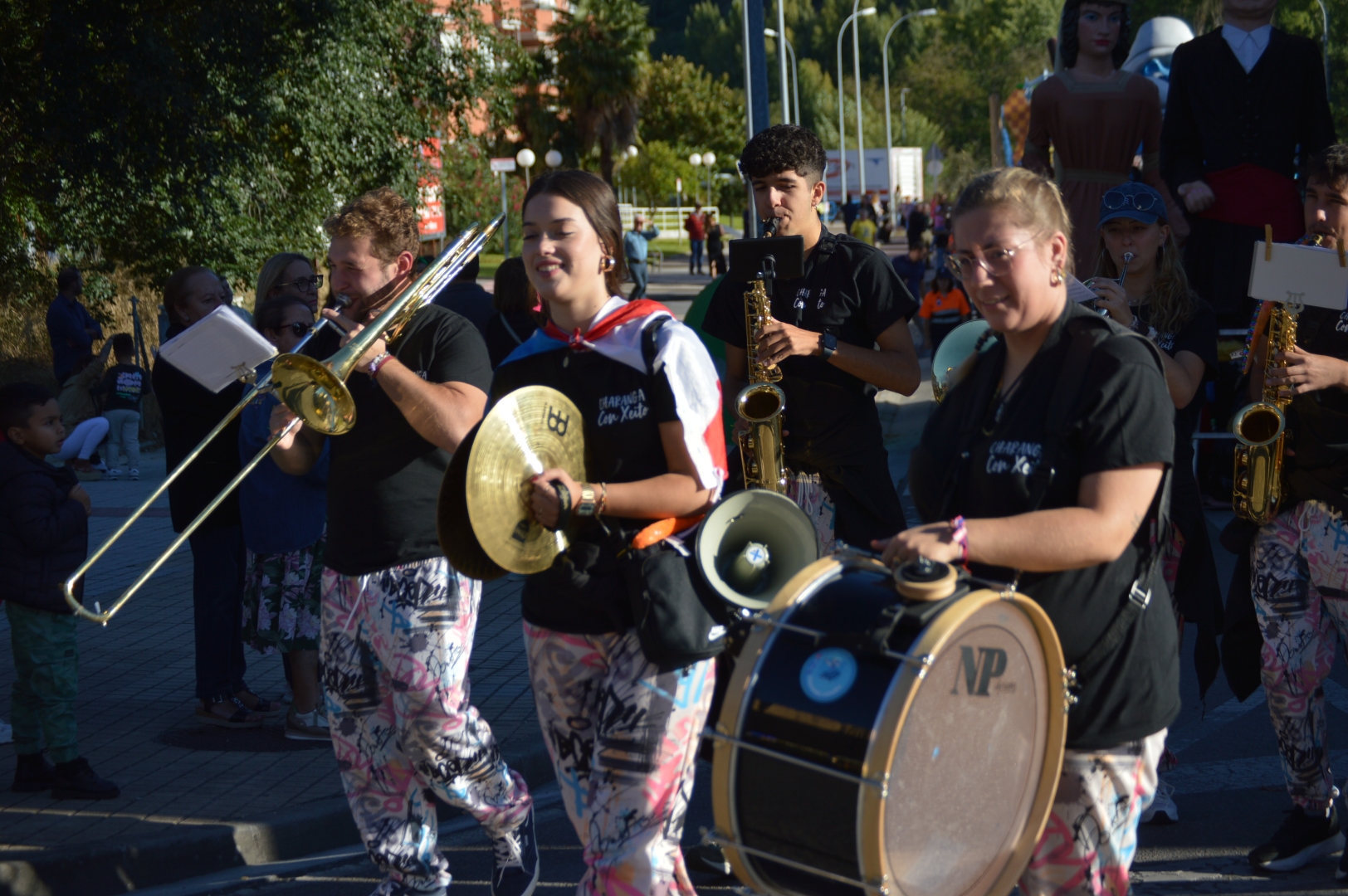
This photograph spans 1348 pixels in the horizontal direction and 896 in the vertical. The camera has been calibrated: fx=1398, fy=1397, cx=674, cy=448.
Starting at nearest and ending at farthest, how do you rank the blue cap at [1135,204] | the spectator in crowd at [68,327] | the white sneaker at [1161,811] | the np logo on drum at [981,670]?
the np logo on drum at [981,670] → the blue cap at [1135,204] → the white sneaker at [1161,811] → the spectator in crowd at [68,327]

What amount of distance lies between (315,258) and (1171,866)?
1446 cm

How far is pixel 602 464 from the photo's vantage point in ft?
10.8

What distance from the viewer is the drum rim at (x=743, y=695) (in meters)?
2.54

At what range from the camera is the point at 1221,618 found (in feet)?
14.2

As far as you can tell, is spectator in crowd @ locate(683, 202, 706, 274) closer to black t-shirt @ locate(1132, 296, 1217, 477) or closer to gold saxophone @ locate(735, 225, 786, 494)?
gold saxophone @ locate(735, 225, 786, 494)

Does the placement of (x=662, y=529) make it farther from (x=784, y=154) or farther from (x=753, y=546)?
(x=784, y=154)

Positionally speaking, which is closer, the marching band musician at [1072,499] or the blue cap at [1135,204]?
the marching band musician at [1072,499]

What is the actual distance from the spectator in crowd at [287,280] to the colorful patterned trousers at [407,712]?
1946 mm

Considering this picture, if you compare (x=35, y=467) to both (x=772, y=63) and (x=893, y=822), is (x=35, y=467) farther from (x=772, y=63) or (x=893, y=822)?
(x=772, y=63)

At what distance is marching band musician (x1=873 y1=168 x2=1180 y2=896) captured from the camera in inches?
99.0

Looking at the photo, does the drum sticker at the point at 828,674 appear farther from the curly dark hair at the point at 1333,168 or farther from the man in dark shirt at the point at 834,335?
the curly dark hair at the point at 1333,168

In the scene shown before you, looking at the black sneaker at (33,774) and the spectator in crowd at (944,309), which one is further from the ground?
the spectator in crowd at (944,309)

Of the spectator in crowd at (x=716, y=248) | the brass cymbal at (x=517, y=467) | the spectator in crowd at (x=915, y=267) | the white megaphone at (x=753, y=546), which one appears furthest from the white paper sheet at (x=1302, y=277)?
the spectator in crowd at (x=716, y=248)

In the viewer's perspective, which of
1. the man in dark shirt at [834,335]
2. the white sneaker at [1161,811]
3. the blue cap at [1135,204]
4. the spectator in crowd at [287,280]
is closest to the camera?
the blue cap at [1135,204]
